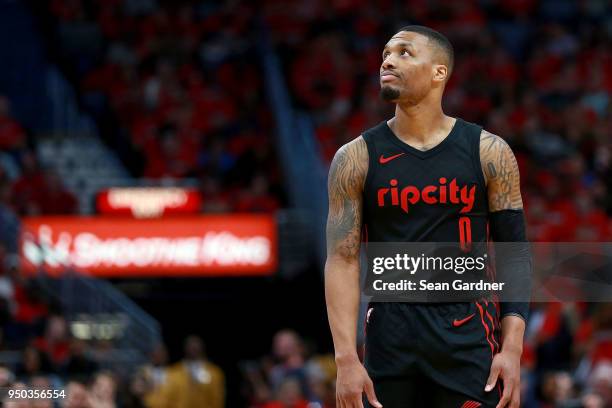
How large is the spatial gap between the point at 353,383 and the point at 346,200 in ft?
2.41

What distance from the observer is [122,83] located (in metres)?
20.8

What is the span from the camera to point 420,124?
519 cm

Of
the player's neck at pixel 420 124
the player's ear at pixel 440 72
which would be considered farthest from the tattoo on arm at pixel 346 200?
the player's ear at pixel 440 72

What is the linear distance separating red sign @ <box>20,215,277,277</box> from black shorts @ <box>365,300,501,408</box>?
1228 centimetres

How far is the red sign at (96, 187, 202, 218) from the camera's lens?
17594 mm

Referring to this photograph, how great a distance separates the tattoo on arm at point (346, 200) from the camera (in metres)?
5.09

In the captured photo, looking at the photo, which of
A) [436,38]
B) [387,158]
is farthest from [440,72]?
[387,158]

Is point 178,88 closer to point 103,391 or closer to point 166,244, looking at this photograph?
point 166,244

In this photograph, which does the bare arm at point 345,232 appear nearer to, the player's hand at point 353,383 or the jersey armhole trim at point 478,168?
the player's hand at point 353,383

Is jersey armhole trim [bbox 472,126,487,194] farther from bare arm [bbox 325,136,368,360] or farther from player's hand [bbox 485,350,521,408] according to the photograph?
player's hand [bbox 485,350,521,408]

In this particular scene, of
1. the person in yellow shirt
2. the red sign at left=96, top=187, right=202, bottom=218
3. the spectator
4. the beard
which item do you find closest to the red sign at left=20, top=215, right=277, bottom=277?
the red sign at left=96, top=187, right=202, bottom=218

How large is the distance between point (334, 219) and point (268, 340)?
1258 cm

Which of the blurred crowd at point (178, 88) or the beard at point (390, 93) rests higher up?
the blurred crowd at point (178, 88)

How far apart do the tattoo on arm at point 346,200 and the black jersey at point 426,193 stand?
0.04m
